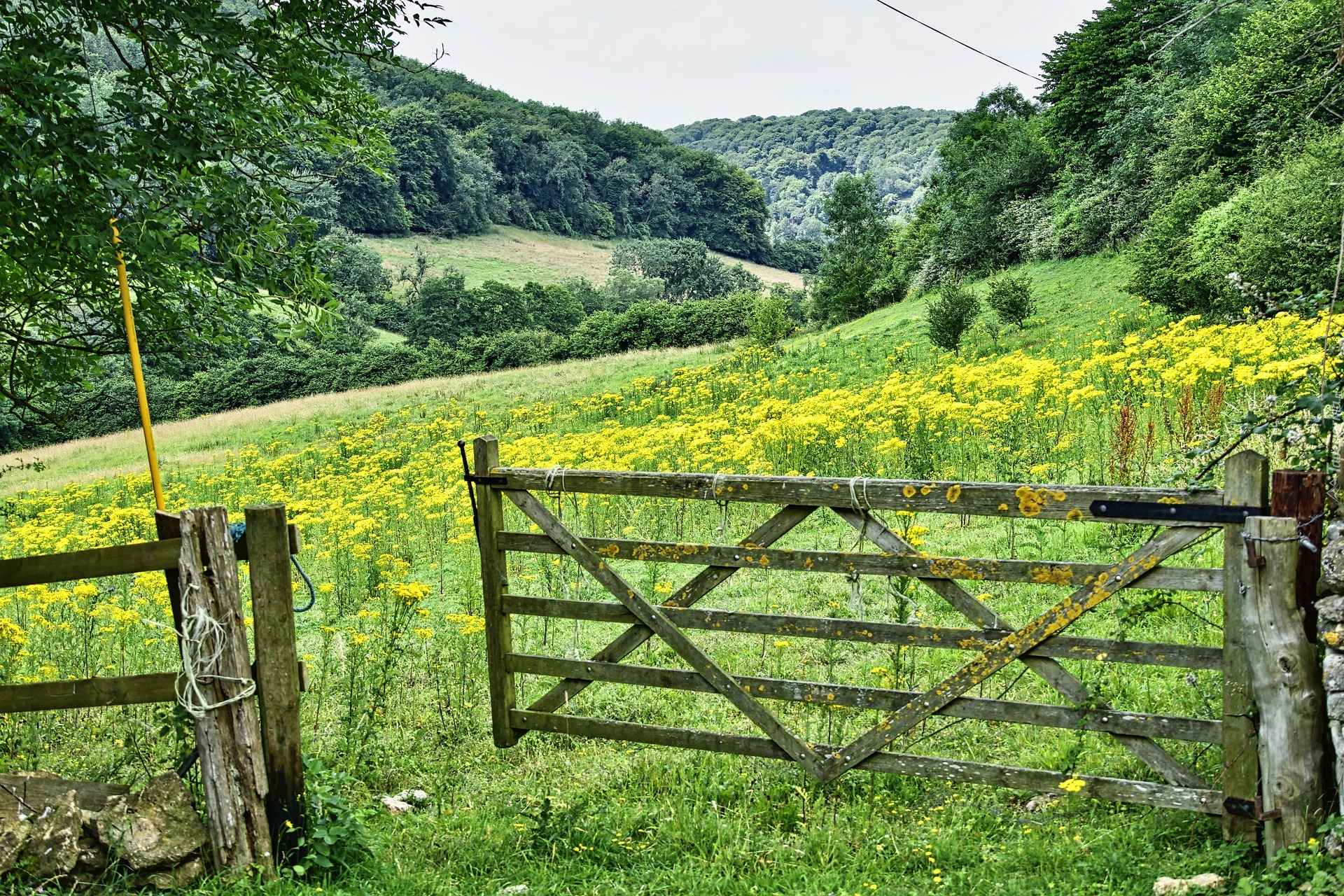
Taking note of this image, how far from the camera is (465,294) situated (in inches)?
2287

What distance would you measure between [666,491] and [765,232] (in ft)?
365

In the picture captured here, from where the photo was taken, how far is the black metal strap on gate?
10.9ft

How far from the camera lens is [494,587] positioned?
15.9 ft

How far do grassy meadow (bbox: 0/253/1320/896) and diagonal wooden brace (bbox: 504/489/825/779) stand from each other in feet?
0.76

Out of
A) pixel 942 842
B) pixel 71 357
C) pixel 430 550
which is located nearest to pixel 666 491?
pixel 942 842

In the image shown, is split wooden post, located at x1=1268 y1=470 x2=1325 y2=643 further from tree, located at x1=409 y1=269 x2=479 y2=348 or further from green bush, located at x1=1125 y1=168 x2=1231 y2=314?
tree, located at x1=409 y1=269 x2=479 y2=348

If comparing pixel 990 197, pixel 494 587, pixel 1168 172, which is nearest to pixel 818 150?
pixel 990 197

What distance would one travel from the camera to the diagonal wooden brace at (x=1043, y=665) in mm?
3555

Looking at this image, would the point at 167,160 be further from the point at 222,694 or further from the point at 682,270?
the point at 682,270

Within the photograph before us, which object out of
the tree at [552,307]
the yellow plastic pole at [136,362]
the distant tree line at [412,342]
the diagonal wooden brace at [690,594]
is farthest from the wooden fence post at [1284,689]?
the tree at [552,307]

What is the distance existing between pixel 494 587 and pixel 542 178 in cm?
10416

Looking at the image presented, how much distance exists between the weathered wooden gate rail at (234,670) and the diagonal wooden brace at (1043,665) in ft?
7.97

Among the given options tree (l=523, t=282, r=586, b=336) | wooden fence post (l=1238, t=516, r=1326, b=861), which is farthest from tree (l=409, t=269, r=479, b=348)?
wooden fence post (l=1238, t=516, r=1326, b=861)

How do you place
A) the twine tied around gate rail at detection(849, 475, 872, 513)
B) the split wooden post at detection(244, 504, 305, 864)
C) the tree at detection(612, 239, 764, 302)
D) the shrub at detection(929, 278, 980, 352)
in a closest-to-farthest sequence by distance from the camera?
the split wooden post at detection(244, 504, 305, 864) → the twine tied around gate rail at detection(849, 475, 872, 513) → the shrub at detection(929, 278, 980, 352) → the tree at detection(612, 239, 764, 302)
